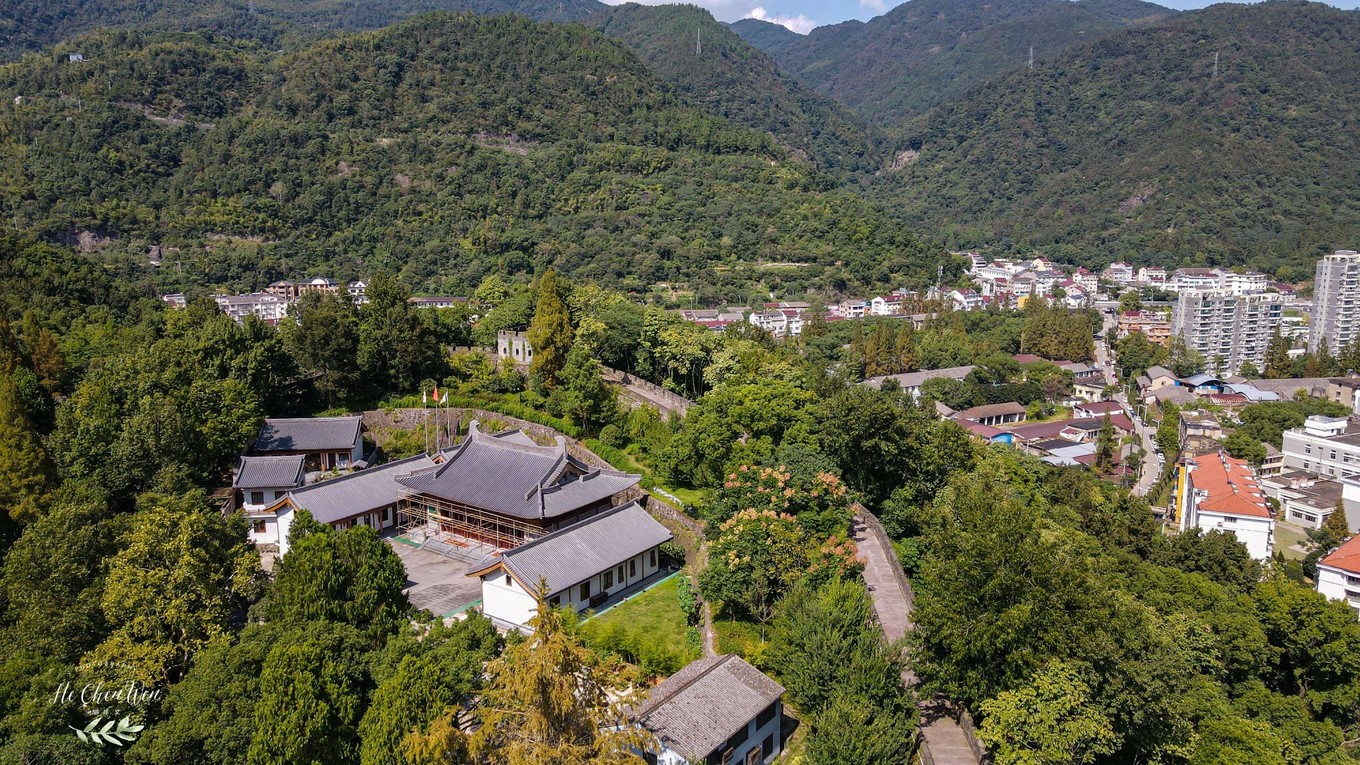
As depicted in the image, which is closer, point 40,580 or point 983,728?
point 983,728

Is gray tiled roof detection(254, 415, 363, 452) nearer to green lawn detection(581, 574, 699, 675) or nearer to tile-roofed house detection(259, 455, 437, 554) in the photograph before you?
tile-roofed house detection(259, 455, 437, 554)

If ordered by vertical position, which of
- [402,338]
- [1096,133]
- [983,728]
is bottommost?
[983,728]

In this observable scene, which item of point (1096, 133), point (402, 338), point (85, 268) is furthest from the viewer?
point (1096, 133)

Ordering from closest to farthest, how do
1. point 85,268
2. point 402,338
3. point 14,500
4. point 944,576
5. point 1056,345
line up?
point 944,576
point 14,500
point 402,338
point 85,268
point 1056,345

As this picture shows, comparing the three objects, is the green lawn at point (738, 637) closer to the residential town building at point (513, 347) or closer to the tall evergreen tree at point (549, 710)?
the tall evergreen tree at point (549, 710)

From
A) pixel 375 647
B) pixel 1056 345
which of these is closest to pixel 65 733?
pixel 375 647

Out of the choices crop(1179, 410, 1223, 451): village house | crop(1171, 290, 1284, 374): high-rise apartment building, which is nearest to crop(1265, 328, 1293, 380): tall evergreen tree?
crop(1171, 290, 1284, 374): high-rise apartment building

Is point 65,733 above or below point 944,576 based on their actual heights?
below

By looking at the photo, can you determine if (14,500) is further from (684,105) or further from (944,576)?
(684,105)
